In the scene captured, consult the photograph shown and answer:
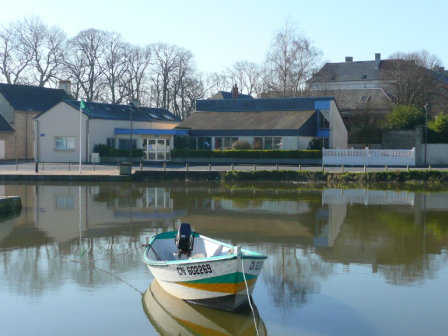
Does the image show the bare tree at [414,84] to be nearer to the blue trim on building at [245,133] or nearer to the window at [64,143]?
the blue trim on building at [245,133]

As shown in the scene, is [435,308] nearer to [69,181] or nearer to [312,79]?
[69,181]

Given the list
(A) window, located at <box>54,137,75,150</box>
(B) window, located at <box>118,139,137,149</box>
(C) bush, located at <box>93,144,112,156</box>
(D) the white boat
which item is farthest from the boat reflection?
(B) window, located at <box>118,139,137,149</box>

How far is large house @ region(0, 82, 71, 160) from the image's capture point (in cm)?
5125

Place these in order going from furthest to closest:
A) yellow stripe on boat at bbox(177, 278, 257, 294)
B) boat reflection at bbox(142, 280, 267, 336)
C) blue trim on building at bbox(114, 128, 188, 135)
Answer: blue trim on building at bbox(114, 128, 188, 135) → yellow stripe on boat at bbox(177, 278, 257, 294) → boat reflection at bbox(142, 280, 267, 336)

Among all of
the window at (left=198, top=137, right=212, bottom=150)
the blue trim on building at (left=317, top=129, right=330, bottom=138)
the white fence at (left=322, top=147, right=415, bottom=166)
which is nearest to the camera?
the white fence at (left=322, top=147, right=415, bottom=166)

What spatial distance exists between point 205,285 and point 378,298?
3.52 meters

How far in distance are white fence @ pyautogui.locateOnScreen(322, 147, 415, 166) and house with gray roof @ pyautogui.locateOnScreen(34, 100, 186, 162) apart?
12.3 m

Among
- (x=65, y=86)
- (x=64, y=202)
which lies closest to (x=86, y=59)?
(x=65, y=86)

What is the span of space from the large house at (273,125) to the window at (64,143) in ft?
29.1

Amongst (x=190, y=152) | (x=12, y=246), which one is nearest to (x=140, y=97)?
(x=190, y=152)

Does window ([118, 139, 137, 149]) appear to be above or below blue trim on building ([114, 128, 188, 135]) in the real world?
below

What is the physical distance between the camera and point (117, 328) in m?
10.4

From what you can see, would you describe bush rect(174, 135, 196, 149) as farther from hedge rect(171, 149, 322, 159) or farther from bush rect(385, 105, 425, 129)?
bush rect(385, 105, 425, 129)

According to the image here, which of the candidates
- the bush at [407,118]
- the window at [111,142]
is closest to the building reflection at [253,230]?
the window at [111,142]
